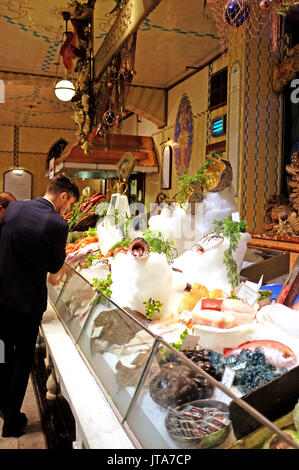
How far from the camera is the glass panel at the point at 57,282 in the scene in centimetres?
335

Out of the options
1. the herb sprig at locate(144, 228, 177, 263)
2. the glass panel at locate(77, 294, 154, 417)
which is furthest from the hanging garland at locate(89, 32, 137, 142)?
the glass panel at locate(77, 294, 154, 417)

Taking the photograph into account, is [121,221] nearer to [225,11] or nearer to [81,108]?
[225,11]

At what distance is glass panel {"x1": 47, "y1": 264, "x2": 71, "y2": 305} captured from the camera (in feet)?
11.0

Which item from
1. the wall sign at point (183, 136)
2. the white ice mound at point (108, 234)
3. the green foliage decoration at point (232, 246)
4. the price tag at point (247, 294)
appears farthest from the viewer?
the wall sign at point (183, 136)

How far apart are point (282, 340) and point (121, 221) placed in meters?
1.90

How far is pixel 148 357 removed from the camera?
1.43 m

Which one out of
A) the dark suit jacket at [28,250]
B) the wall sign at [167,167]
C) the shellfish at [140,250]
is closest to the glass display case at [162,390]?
the shellfish at [140,250]

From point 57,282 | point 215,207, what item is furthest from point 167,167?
point 215,207

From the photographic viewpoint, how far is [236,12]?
2.69 m

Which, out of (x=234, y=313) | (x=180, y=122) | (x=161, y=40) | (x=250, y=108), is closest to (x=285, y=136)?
(x=250, y=108)

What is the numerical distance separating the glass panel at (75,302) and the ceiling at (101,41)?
373 cm

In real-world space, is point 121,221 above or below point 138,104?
below

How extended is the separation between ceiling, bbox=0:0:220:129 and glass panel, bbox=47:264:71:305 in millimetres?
3379

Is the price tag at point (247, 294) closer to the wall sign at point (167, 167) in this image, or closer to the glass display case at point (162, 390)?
the glass display case at point (162, 390)
